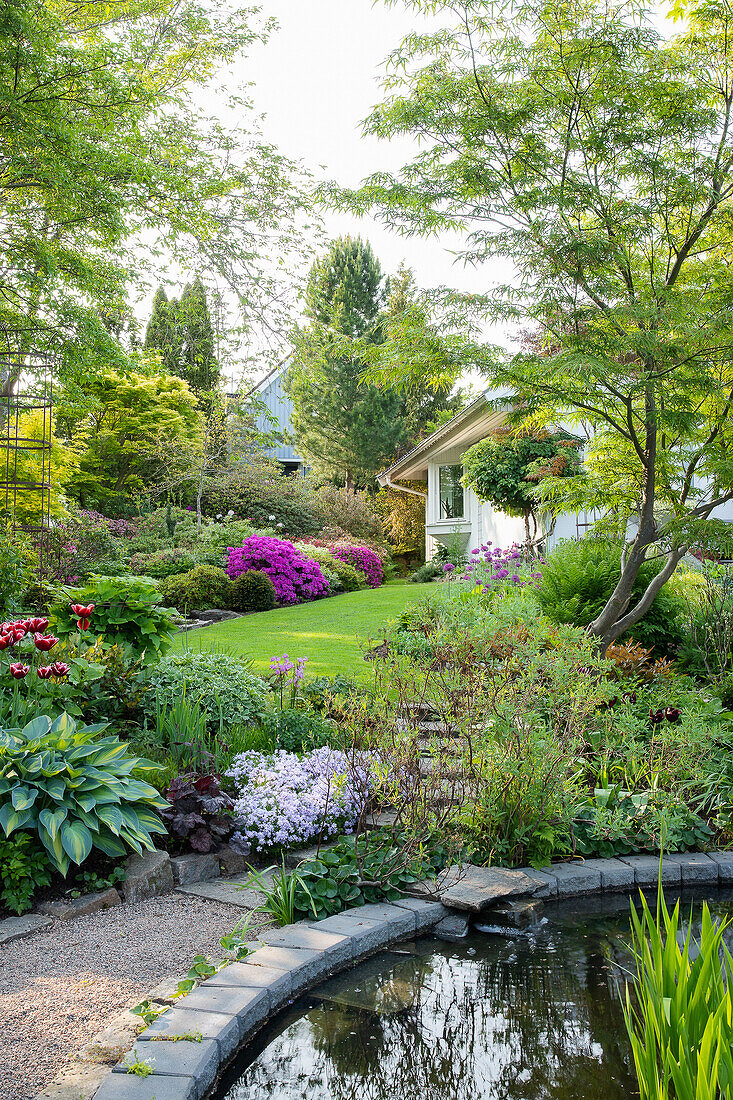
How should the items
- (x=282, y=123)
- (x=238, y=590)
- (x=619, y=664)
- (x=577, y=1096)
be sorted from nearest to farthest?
(x=577, y=1096) → (x=619, y=664) → (x=282, y=123) → (x=238, y=590)

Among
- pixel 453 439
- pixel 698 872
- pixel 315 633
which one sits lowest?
pixel 698 872

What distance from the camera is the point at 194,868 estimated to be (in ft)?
11.6

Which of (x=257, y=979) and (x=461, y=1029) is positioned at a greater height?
(x=257, y=979)

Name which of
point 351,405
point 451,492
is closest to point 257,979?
point 451,492

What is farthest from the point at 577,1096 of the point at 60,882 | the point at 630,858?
the point at 60,882

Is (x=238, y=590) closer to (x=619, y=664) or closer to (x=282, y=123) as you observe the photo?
(x=282, y=123)

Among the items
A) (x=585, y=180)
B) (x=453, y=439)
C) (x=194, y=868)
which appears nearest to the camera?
(x=194, y=868)

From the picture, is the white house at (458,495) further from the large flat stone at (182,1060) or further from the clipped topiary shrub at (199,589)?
the large flat stone at (182,1060)

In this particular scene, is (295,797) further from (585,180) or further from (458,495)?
(458,495)

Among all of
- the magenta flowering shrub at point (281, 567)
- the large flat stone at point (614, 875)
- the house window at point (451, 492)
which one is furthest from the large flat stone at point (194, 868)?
the house window at point (451, 492)

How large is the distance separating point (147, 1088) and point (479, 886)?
5.87ft

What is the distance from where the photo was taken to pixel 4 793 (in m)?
3.24

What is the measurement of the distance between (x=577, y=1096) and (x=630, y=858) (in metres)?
1.88

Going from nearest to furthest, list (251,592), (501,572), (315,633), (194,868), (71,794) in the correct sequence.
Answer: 1. (71,794)
2. (194,868)
3. (501,572)
4. (315,633)
5. (251,592)
